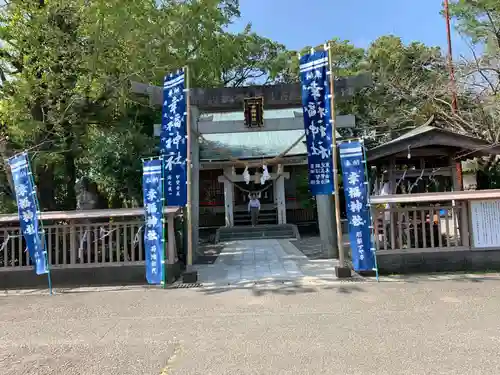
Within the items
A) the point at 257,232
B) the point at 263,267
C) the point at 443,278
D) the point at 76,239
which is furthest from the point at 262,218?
the point at 443,278

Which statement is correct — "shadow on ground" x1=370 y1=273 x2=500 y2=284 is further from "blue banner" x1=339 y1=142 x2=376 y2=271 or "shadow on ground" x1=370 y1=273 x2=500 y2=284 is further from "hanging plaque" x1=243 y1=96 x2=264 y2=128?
"hanging plaque" x1=243 y1=96 x2=264 y2=128

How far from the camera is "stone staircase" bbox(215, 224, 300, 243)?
16.8 metres

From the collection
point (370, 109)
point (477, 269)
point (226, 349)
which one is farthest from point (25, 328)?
point (370, 109)

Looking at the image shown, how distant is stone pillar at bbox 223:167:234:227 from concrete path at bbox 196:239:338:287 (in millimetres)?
4454

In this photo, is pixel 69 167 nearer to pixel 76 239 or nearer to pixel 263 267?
pixel 76 239

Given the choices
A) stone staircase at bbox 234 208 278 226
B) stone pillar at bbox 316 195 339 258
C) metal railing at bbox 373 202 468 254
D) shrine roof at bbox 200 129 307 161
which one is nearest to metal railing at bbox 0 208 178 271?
stone pillar at bbox 316 195 339 258

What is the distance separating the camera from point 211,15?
1063 cm

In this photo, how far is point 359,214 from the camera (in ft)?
25.7

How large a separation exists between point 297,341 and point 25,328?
3909 millimetres

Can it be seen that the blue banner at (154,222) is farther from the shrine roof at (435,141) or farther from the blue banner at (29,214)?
the shrine roof at (435,141)

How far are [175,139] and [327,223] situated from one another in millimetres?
4645

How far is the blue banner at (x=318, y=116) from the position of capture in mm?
8219

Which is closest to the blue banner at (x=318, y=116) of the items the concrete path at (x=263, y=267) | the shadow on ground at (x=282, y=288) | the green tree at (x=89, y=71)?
the concrete path at (x=263, y=267)

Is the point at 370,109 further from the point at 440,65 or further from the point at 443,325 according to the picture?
the point at 443,325
